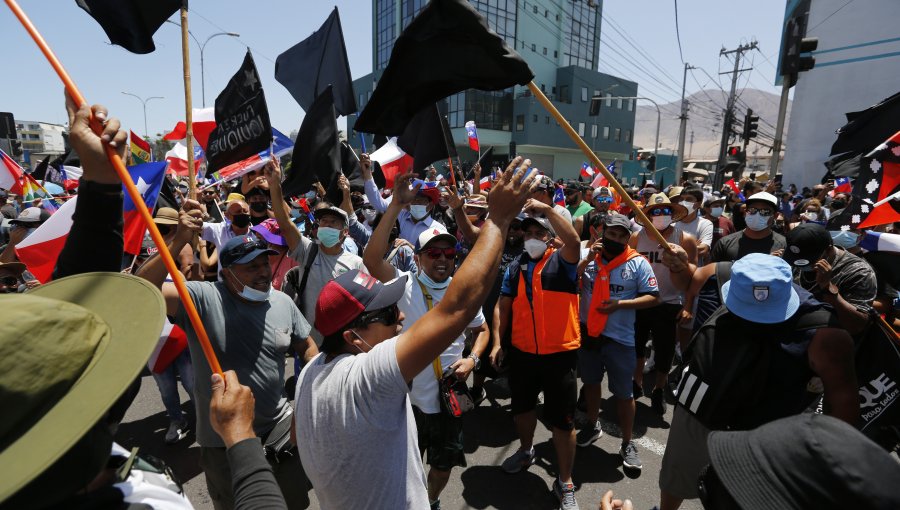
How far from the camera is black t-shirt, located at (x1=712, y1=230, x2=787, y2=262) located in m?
4.66

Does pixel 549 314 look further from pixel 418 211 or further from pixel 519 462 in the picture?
pixel 418 211

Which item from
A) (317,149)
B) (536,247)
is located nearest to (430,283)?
(536,247)

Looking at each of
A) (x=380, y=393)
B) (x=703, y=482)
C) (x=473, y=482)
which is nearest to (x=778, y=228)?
(x=473, y=482)

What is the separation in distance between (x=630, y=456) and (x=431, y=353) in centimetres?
308

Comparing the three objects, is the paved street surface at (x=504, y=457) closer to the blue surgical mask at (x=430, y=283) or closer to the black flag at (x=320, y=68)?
the blue surgical mask at (x=430, y=283)

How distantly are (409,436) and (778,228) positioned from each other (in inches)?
328

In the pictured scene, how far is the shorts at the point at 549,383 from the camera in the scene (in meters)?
3.45

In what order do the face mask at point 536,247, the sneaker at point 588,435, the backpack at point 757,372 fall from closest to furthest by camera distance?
the backpack at point 757,372, the face mask at point 536,247, the sneaker at point 588,435

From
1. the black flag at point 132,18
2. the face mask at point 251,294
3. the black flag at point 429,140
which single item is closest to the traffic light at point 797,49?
the black flag at point 429,140

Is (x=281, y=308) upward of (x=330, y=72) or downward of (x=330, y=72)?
downward

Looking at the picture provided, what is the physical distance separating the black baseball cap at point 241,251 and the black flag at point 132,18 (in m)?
1.55

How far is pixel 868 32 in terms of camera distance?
23750 millimetres

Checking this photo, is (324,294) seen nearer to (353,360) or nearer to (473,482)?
(353,360)

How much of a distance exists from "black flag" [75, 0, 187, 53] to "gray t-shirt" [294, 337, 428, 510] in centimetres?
279
